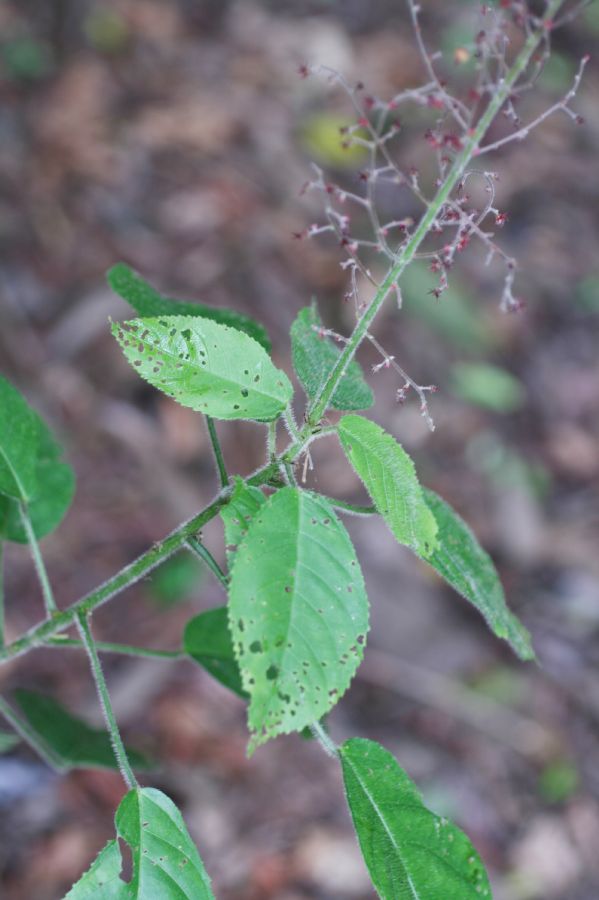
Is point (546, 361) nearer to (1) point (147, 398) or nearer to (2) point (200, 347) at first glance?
(1) point (147, 398)

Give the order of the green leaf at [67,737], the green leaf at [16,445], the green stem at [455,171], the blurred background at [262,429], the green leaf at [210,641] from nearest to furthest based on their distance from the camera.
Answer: the green stem at [455,171] < the green leaf at [16,445] < the green leaf at [210,641] < the green leaf at [67,737] < the blurred background at [262,429]

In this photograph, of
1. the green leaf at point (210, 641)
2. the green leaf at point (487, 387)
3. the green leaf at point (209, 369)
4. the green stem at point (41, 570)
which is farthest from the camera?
the green leaf at point (487, 387)

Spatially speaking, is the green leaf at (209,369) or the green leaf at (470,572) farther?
the green leaf at (470,572)

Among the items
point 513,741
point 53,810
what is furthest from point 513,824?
point 53,810

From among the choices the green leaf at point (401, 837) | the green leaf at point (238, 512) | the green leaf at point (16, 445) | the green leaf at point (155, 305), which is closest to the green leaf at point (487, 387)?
the green leaf at point (155, 305)

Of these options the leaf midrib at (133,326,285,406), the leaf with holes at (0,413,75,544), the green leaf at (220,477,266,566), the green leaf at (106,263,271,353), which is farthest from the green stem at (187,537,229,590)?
the leaf with holes at (0,413,75,544)

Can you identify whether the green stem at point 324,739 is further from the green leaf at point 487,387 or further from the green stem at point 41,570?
the green leaf at point 487,387

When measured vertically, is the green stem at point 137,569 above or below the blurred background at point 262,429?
below
